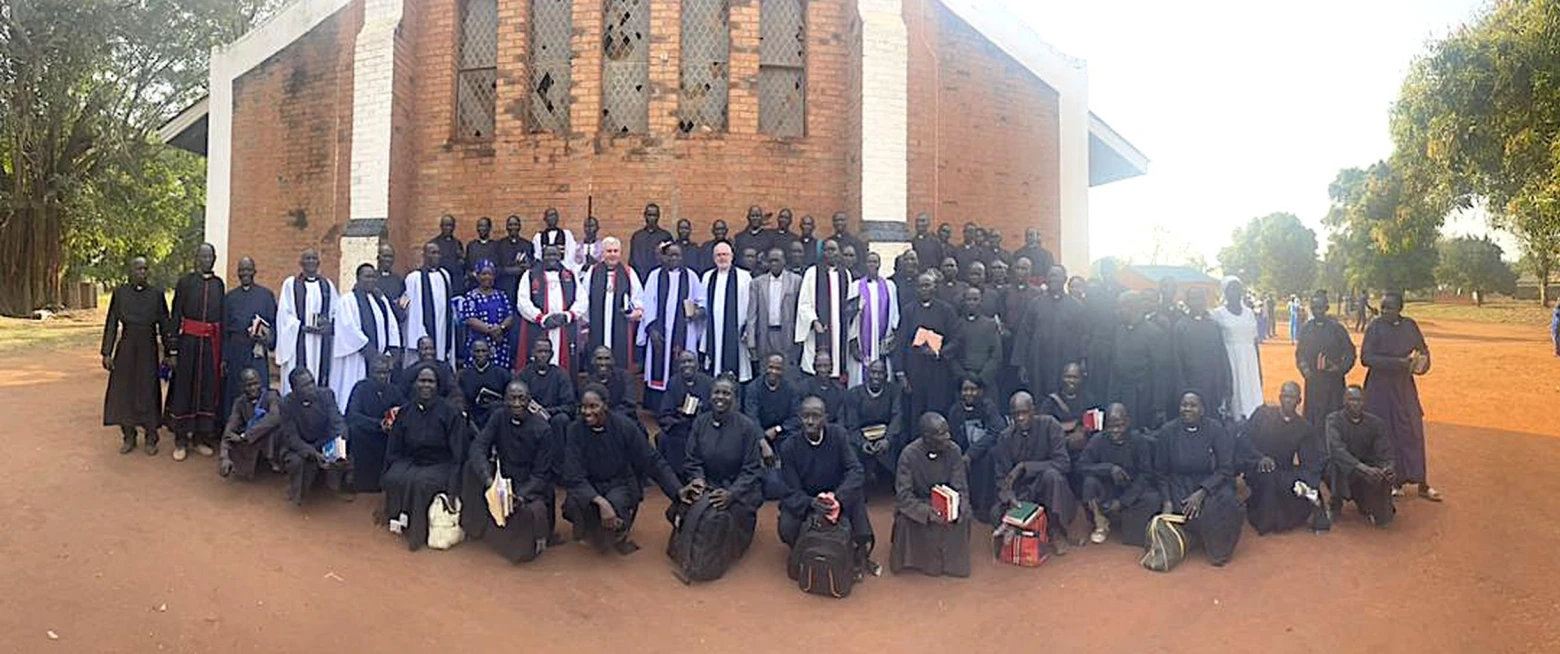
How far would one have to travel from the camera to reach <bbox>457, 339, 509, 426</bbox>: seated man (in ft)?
25.5

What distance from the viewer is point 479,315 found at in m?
8.59

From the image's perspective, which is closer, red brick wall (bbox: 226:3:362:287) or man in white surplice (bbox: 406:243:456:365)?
man in white surplice (bbox: 406:243:456:365)

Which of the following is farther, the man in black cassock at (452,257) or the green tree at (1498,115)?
the green tree at (1498,115)

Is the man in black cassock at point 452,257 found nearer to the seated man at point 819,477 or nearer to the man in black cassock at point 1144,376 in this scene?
the seated man at point 819,477

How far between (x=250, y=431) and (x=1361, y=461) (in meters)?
8.12

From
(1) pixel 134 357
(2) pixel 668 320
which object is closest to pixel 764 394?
(2) pixel 668 320

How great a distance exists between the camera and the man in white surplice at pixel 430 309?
346 inches

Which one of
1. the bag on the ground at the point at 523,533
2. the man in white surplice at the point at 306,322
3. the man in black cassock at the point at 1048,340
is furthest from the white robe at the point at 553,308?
the man in black cassock at the point at 1048,340

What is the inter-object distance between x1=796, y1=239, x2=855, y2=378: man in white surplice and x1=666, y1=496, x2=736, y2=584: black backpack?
7.73 feet

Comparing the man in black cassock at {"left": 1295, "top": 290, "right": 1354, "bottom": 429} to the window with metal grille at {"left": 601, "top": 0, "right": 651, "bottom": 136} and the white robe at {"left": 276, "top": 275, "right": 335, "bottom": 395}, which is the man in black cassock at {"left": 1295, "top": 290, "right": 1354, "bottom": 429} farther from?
the white robe at {"left": 276, "top": 275, "right": 335, "bottom": 395}

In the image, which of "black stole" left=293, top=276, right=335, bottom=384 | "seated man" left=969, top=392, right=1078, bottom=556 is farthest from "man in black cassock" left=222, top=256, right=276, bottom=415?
"seated man" left=969, top=392, right=1078, bottom=556

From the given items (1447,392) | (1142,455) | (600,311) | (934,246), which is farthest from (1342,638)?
(1447,392)

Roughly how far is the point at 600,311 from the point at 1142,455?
4699 mm

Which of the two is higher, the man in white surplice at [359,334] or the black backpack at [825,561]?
the man in white surplice at [359,334]
